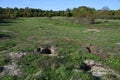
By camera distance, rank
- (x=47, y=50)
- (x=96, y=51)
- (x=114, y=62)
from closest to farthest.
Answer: (x=114, y=62) → (x=96, y=51) → (x=47, y=50)

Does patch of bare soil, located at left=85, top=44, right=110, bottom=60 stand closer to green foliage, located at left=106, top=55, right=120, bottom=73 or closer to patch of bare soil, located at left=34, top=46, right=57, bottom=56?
green foliage, located at left=106, top=55, right=120, bottom=73

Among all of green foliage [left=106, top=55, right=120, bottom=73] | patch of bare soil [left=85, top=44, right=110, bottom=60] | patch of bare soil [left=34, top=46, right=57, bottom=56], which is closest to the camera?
green foliage [left=106, top=55, right=120, bottom=73]

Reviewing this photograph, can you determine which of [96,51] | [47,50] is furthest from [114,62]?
[47,50]

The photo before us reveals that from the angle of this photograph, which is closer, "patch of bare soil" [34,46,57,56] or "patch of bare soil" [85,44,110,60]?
"patch of bare soil" [85,44,110,60]

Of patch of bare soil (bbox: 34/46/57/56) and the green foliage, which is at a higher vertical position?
patch of bare soil (bbox: 34/46/57/56)

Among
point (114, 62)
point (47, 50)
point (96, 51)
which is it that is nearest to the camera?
point (114, 62)

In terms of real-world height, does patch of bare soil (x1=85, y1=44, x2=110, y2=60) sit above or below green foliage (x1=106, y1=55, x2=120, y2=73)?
above

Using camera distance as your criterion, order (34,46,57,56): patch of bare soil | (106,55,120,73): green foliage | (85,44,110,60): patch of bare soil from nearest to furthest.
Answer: (106,55,120,73): green foliage → (85,44,110,60): patch of bare soil → (34,46,57,56): patch of bare soil

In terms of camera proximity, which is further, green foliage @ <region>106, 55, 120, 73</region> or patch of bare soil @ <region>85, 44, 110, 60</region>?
patch of bare soil @ <region>85, 44, 110, 60</region>

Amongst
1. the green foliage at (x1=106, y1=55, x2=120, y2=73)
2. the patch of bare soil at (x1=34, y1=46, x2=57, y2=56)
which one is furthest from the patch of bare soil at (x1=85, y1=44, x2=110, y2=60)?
the patch of bare soil at (x1=34, y1=46, x2=57, y2=56)

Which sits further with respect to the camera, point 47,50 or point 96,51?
point 47,50

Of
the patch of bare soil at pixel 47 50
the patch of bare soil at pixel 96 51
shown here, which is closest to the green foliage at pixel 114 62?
the patch of bare soil at pixel 96 51

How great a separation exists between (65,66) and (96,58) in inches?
69.5

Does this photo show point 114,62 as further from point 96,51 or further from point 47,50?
point 47,50
